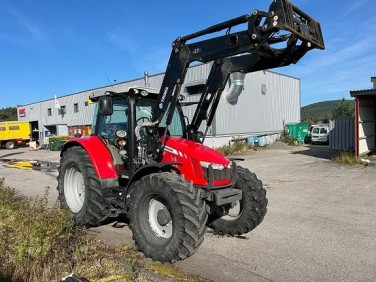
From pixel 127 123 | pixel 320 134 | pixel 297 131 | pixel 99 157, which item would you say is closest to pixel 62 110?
pixel 297 131

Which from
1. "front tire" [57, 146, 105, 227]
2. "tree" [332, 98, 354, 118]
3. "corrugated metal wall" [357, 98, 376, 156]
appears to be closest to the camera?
"front tire" [57, 146, 105, 227]

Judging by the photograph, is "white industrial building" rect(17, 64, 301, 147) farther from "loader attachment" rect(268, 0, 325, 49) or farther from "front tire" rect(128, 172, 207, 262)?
"loader attachment" rect(268, 0, 325, 49)

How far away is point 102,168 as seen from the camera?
6188 millimetres

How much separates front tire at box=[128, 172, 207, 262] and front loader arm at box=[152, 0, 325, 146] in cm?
114

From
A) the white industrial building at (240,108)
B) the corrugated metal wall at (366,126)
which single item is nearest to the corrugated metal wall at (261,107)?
the white industrial building at (240,108)

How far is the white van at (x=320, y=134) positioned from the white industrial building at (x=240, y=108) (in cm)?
282

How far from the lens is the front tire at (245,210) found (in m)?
5.66

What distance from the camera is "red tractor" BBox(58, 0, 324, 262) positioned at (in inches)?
180

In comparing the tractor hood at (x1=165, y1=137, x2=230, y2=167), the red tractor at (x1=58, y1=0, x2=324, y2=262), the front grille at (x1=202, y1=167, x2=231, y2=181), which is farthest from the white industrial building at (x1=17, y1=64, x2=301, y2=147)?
the front grille at (x1=202, y1=167, x2=231, y2=181)

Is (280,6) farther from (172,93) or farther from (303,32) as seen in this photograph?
(172,93)

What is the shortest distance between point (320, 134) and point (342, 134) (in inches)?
403

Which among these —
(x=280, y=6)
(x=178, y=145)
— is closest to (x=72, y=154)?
(x=178, y=145)

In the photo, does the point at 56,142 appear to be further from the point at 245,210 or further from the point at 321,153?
the point at 245,210

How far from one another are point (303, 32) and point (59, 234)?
385 cm
